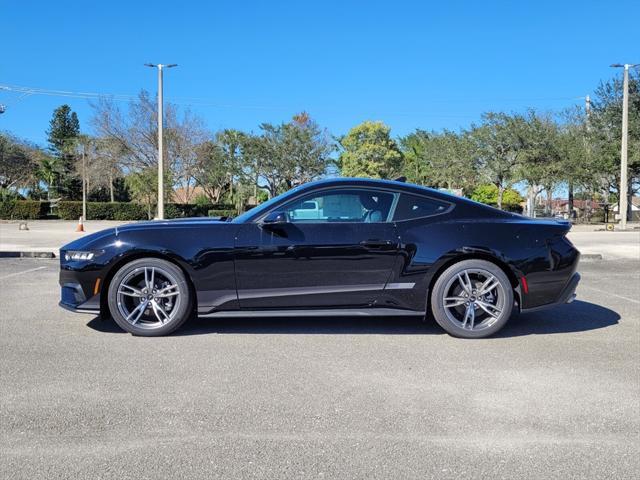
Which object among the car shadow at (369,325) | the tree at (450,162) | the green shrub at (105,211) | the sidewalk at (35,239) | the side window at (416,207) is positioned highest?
the tree at (450,162)

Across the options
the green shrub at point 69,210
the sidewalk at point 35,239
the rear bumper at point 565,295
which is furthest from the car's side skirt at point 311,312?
the green shrub at point 69,210

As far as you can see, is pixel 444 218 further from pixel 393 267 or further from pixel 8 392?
pixel 8 392

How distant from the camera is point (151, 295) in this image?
5121 mm

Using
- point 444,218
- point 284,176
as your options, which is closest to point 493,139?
point 284,176

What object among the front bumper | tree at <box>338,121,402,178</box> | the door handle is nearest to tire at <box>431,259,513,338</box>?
Result: the door handle

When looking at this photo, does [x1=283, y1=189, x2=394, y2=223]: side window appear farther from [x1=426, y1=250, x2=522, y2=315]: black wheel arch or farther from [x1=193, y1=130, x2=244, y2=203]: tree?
[x1=193, y1=130, x2=244, y2=203]: tree

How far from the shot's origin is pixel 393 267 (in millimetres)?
5105

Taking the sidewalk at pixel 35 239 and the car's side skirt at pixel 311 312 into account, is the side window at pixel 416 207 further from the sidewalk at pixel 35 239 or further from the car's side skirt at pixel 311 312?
the sidewalk at pixel 35 239

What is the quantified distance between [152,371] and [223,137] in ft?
146

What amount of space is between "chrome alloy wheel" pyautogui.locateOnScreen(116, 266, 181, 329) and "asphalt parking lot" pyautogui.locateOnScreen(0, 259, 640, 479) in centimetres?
22

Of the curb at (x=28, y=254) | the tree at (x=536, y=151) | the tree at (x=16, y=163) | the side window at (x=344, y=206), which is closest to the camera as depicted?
the side window at (x=344, y=206)

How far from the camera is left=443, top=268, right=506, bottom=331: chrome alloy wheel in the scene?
5180mm

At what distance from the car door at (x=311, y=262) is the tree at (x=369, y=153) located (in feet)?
181

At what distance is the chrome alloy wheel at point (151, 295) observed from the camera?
510 cm
